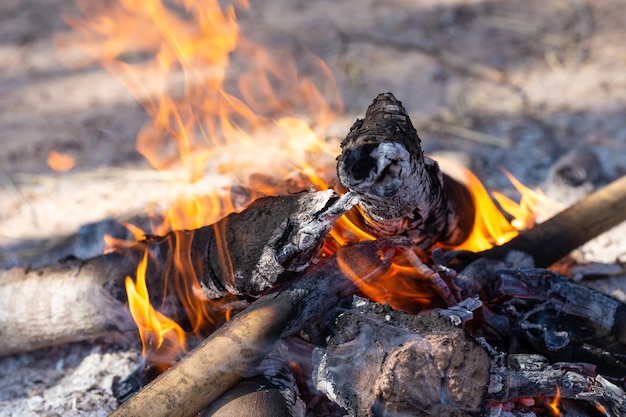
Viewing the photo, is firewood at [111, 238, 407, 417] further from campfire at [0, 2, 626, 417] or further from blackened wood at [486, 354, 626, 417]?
blackened wood at [486, 354, 626, 417]

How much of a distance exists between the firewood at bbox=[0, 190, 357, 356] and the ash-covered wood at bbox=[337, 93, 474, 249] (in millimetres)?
162

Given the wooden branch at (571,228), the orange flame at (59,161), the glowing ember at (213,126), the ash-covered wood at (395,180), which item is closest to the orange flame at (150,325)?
the glowing ember at (213,126)

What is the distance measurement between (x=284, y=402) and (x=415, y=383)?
40cm

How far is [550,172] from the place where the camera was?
11.4 ft

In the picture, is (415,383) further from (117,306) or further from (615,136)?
(615,136)

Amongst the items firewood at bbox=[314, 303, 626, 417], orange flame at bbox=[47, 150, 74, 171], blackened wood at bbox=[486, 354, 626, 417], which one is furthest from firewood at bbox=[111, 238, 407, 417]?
orange flame at bbox=[47, 150, 74, 171]

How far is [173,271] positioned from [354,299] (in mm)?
722

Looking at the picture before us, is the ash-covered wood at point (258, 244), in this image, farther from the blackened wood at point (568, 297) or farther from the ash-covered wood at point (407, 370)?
the blackened wood at point (568, 297)

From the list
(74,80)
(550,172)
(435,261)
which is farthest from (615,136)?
(74,80)

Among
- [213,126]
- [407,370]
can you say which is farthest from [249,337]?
[213,126]

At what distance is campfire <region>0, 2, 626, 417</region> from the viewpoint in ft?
5.52

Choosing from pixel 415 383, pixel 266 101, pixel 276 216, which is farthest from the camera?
pixel 266 101

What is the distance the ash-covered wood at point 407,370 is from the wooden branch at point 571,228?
707 millimetres

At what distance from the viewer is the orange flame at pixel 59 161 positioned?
4.19 metres
